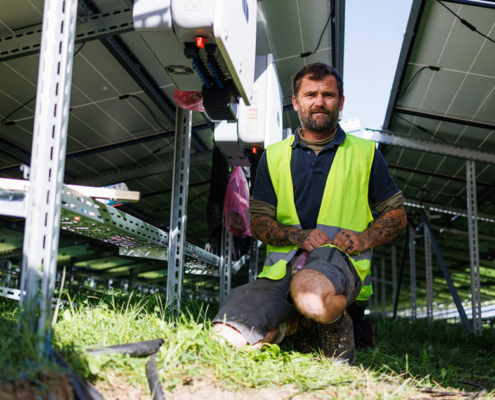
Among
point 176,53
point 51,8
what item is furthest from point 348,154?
point 51,8

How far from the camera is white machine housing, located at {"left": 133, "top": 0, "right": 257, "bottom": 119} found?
1.85 m

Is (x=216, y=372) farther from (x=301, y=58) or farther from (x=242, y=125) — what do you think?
(x=301, y=58)

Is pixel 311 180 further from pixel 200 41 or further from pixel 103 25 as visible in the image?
pixel 103 25

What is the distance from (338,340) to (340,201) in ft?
2.28

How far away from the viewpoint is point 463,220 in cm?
1127

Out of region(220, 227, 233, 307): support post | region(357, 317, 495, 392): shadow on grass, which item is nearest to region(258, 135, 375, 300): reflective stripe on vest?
region(357, 317, 495, 392): shadow on grass

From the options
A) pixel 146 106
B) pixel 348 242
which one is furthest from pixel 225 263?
pixel 348 242

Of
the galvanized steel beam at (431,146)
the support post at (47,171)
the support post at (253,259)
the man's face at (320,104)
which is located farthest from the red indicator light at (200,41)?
the galvanized steel beam at (431,146)

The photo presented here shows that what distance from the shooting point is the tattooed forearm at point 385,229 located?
2.33 m

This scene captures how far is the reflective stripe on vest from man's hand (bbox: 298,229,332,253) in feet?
0.30

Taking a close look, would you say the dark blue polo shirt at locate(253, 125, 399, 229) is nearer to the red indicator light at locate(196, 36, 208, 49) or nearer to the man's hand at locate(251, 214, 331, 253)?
the man's hand at locate(251, 214, 331, 253)

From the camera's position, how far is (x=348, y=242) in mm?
2236

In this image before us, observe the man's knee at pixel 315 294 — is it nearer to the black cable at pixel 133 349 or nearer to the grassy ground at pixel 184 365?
the grassy ground at pixel 184 365

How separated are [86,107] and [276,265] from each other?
344cm
